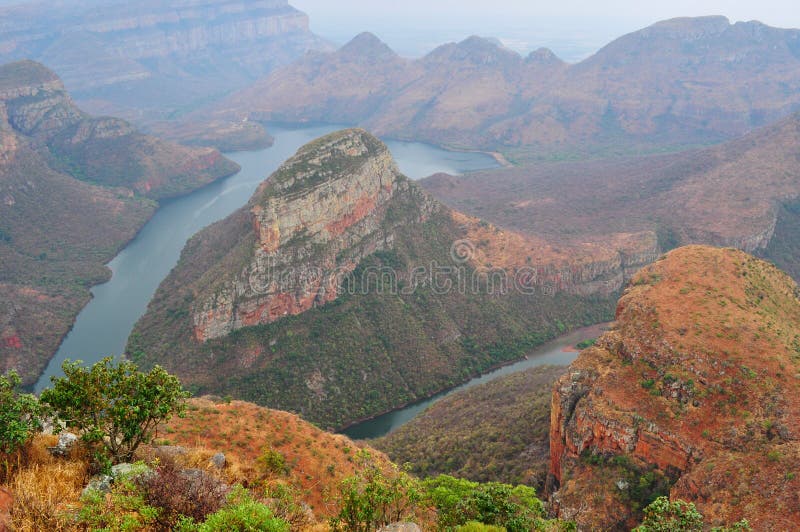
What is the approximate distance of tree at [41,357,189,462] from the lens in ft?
60.4

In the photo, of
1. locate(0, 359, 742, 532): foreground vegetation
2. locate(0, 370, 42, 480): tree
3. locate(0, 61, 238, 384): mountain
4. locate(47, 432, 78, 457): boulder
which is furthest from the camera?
locate(0, 61, 238, 384): mountain

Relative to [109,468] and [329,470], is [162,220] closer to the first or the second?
[329,470]

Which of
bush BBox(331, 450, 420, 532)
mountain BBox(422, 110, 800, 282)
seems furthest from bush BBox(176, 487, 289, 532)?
mountain BBox(422, 110, 800, 282)

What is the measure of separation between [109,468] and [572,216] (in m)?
124

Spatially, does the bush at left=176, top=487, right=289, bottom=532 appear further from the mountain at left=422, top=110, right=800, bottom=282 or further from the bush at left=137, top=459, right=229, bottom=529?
the mountain at left=422, top=110, right=800, bottom=282

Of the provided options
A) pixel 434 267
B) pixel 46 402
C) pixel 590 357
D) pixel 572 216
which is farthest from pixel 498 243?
pixel 46 402

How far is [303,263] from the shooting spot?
78.6 meters

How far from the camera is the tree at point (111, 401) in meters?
18.4

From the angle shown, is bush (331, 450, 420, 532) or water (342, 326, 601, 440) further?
water (342, 326, 601, 440)

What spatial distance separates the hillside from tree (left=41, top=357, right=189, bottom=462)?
25.1 metres

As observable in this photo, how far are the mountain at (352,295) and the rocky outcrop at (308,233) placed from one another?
0.68ft

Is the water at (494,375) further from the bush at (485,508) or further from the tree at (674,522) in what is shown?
the tree at (674,522)

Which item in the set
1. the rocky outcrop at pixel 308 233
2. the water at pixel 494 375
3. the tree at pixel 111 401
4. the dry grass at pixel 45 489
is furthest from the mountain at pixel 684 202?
the dry grass at pixel 45 489

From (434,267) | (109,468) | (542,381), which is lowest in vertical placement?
(542,381)
